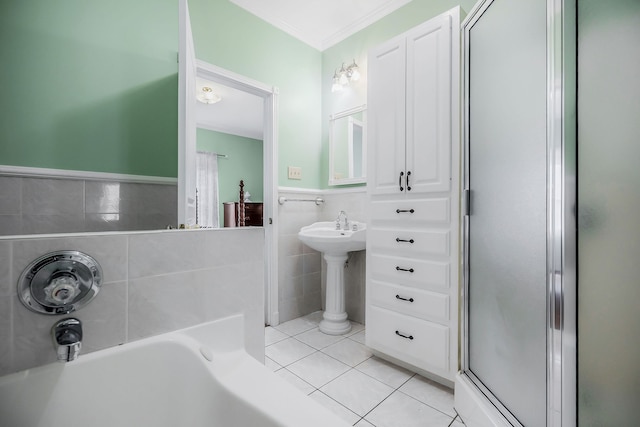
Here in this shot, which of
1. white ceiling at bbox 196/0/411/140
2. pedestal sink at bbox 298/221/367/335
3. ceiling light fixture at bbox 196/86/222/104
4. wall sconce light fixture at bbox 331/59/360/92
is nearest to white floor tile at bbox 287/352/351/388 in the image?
pedestal sink at bbox 298/221/367/335

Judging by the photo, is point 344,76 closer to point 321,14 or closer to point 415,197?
point 321,14

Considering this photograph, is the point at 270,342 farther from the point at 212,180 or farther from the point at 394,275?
the point at 212,180

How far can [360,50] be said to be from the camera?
2383mm

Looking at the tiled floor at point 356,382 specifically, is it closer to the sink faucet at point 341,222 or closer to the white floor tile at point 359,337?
the white floor tile at point 359,337

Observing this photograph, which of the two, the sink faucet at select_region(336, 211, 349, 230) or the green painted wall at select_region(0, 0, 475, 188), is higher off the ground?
the green painted wall at select_region(0, 0, 475, 188)

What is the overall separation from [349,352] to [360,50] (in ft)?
7.86

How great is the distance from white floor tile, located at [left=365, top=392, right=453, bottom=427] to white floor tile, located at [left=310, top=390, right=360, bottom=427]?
7 centimetres

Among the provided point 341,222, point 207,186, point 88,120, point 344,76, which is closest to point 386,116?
point 344,76

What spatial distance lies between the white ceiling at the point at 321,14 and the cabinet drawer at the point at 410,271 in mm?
1921

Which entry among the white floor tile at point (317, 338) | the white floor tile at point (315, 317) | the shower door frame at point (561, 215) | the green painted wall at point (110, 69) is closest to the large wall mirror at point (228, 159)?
the green painted wall at point (110, 69)

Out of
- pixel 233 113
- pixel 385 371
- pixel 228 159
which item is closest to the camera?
pixel 385 371

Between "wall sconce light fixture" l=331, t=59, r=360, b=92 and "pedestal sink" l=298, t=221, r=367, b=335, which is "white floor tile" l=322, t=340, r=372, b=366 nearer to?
"pedestal sink" l=298, t=221, r=367, b=335

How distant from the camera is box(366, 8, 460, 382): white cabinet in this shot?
148cm

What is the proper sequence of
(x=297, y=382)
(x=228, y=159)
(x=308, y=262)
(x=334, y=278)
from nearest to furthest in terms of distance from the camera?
(x=297, y=382)
(x=334, y=278)
(x=308, y=262)
(x=228, y=159)
